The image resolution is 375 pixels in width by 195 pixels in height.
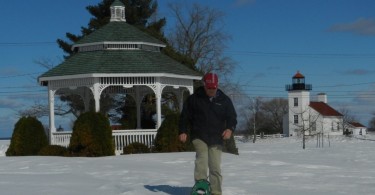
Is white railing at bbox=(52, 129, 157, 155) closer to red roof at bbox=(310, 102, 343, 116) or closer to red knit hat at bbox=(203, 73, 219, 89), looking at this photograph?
red knit hat at bbox=(203, 73, 219, 89)

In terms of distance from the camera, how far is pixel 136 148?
21.9 m

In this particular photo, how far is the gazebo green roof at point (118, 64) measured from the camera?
2242cm

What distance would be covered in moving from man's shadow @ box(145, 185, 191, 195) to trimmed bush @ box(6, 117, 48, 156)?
1232 cm

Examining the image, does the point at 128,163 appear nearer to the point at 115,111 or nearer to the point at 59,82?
the point at 59,82

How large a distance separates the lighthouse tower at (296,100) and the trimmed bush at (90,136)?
6272cm

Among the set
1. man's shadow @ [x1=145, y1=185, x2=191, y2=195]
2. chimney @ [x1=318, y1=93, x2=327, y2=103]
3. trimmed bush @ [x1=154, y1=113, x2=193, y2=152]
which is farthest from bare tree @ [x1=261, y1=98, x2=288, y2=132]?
man's shadow @ [x1=145, y1=185, x2=191, y2=195]

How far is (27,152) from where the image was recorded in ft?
69.9

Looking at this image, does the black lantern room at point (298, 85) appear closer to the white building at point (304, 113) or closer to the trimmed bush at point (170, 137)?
the white building at point (304, 113)

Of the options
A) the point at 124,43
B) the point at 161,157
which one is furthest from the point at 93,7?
Result: the point at 161,157

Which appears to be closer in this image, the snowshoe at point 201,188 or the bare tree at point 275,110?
the snowshoe at point 201,188

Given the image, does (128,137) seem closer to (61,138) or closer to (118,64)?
(61,138)

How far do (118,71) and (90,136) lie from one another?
3268mm

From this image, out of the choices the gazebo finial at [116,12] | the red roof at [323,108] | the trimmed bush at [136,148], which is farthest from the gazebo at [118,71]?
the red roof at [323,108]

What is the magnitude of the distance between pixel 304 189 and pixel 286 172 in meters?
3.17
